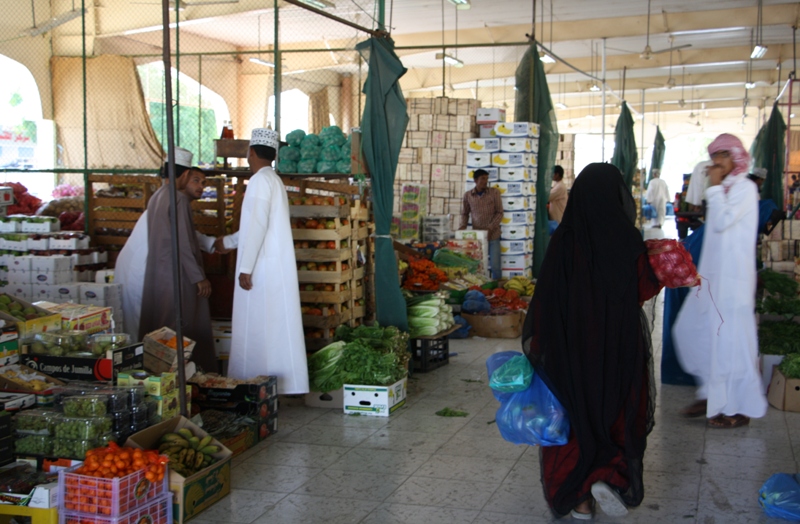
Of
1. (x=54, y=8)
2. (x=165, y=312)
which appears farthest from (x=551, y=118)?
(x=54, y=8)

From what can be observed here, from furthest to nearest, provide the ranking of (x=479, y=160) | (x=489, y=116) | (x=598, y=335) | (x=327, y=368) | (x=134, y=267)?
(x=489, y=116)
(x=479, y=160)
(x=134, y=267)
(x=327, y=368)
(x=598, y=335)

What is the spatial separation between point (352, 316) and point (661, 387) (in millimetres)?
2700

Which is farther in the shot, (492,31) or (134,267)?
(492,31)

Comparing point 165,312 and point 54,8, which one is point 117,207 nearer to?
point 165,312

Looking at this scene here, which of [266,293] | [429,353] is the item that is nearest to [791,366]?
[429,353]

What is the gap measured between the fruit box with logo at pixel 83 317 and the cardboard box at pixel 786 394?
15.9 feet

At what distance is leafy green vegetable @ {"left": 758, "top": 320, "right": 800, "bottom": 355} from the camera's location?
6.26 m

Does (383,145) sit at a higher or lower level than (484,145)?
lower

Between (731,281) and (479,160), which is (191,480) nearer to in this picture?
(731,281)

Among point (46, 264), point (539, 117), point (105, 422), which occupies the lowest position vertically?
point (105, 422)

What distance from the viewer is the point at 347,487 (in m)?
4.55

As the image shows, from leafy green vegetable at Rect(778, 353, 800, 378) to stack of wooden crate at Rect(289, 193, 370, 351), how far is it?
11.5 feet

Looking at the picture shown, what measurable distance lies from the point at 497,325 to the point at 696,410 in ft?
11.7

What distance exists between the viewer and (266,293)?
5855mm
